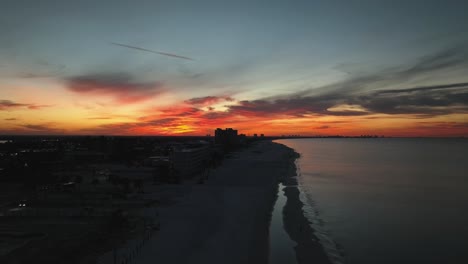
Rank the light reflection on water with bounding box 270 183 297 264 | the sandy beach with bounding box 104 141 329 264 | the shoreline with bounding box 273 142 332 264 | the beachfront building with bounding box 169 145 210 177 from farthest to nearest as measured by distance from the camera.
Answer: the beachfront building with bounding box 169 145 210 177 < the shoreline with bounding box 273 142 332 264 < the light reflection on water with bounding box 270 183 297 264 < the sandy beach with bounding box 104 141 329 264

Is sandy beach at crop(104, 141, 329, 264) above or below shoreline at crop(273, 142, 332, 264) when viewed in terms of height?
above

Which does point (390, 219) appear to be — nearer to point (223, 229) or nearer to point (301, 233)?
point (301, 233)

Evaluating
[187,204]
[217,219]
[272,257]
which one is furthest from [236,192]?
[272,257]

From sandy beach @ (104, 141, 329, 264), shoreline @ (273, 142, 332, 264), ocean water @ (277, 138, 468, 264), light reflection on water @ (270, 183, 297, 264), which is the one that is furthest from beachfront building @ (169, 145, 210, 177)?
light reflection on water @ (270, 183, 297, 264)

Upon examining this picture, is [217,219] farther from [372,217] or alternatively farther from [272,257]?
[372,217]

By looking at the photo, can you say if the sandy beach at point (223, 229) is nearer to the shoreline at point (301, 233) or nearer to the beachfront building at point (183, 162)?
the shoreline at point (301, 233)

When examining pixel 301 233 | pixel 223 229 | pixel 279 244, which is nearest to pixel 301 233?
pixel 301 233

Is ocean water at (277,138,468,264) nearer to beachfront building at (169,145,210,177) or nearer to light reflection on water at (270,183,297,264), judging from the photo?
light reflection on water at (270,183,297,264)

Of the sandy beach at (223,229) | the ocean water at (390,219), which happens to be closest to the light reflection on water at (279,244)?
the sandy beach at (223,229)
